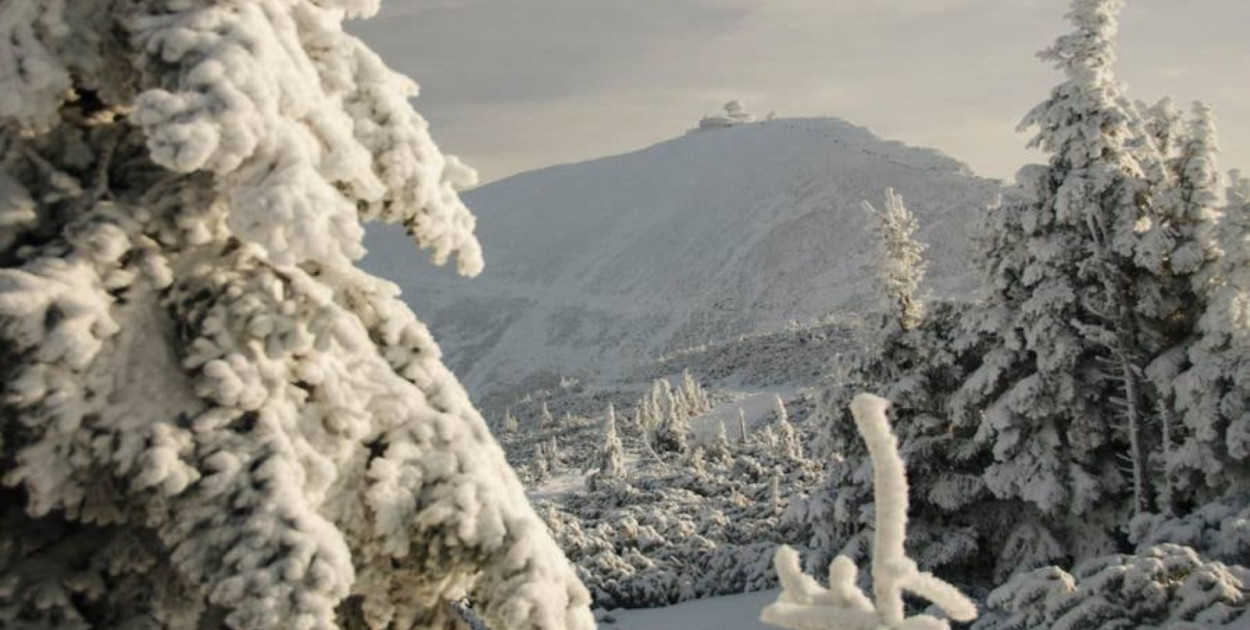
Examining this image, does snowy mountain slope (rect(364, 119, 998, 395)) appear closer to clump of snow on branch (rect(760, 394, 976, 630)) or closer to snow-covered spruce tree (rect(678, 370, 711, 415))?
snow-covered spruce tree (rect(678, 370, 711, 415))

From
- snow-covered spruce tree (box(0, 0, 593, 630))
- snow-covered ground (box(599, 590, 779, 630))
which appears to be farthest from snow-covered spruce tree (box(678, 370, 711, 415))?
snow-covered spruce tree (box(0, 0, 593, 630))

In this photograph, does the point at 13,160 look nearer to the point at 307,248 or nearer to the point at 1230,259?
the point at 307,248

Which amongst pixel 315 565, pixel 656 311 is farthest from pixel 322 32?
pixel 656 311

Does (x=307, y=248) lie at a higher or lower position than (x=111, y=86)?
lower

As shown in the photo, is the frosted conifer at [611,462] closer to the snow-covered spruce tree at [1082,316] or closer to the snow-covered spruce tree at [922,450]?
the snow-covered spruce tree at [922,450]

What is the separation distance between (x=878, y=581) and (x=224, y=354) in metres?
2.22

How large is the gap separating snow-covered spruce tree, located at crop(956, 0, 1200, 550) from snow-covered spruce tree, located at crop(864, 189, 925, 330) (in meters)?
1.32

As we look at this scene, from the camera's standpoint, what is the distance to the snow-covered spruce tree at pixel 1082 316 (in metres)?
17.5

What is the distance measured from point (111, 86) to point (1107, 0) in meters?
18.4

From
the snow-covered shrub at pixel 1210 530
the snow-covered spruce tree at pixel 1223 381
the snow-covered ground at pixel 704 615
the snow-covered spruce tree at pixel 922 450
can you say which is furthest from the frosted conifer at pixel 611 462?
the snow-covered shrub at pixel 1210 530

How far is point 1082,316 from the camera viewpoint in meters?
18.2

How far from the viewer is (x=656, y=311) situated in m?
119

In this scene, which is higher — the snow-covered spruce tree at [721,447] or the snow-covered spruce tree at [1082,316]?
the snow-covered spruce tree at [1082,316]

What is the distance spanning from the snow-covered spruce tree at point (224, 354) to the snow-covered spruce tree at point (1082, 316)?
605 inches
